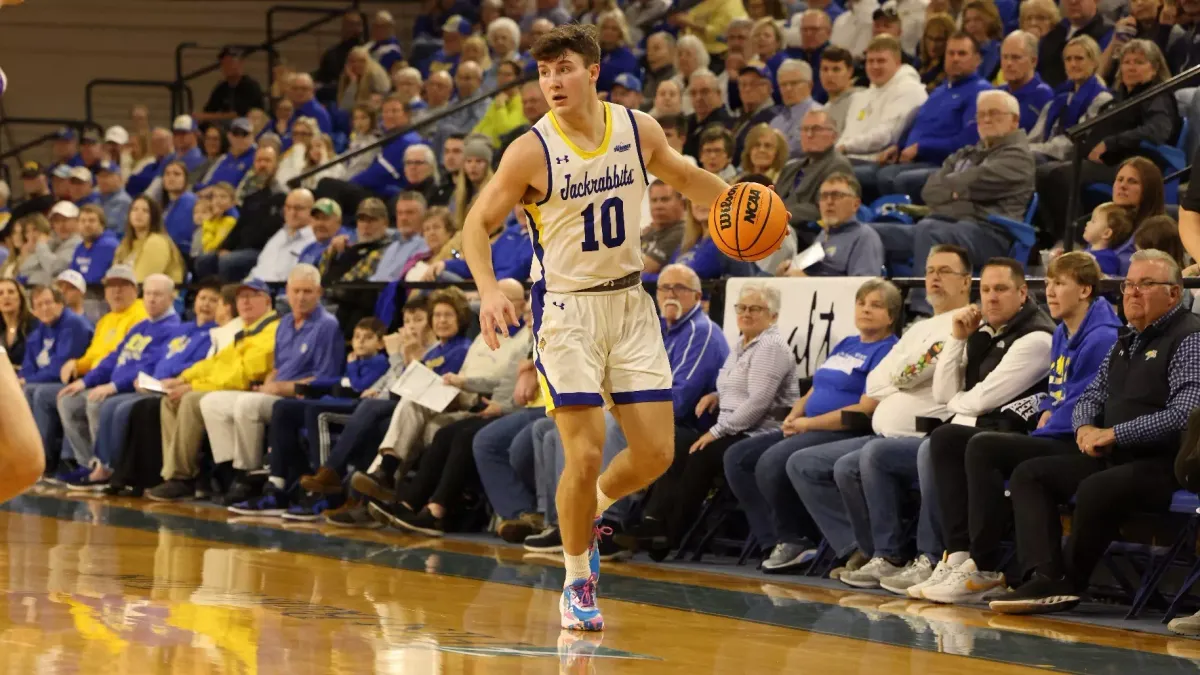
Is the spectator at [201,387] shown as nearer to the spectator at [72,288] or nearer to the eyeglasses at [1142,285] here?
the spectator at [72,288]

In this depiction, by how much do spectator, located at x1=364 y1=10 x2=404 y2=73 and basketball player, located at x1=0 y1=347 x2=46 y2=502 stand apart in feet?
42.4

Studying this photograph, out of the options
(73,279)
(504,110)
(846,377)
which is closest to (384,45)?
(504,110)

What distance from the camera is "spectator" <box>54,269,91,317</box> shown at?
12.2 meters

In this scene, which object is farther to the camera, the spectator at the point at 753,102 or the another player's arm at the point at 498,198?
the spectator at the point at 753,102

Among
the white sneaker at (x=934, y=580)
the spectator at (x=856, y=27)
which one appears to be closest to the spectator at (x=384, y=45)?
the spectator at (x=856, y=27)

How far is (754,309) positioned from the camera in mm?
7660

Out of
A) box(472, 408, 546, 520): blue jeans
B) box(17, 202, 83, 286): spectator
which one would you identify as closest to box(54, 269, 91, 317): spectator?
box(17, 202, 83, 286): spectator

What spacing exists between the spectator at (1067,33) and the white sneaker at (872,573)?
4.26 metres

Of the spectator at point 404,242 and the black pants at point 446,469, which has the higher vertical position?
the spectator at point 404,242

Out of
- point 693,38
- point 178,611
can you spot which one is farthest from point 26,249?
point 178,611

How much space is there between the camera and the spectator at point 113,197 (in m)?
15.1

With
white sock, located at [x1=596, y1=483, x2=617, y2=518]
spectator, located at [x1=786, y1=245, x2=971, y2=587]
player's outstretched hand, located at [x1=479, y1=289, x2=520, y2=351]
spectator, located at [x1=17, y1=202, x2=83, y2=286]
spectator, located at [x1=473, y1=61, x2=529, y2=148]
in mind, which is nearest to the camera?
player's outstretched hand, located at [x1=479, y1=289, x2=520, y2=351]

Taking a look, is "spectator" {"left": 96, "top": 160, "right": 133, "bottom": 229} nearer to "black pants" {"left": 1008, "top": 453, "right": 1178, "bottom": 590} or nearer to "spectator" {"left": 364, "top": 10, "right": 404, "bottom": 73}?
"spectator" {"left": 364, "top": 10, "right": 404, "bottom": 73}

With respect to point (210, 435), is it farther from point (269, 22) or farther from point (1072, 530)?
point (269, 22)
